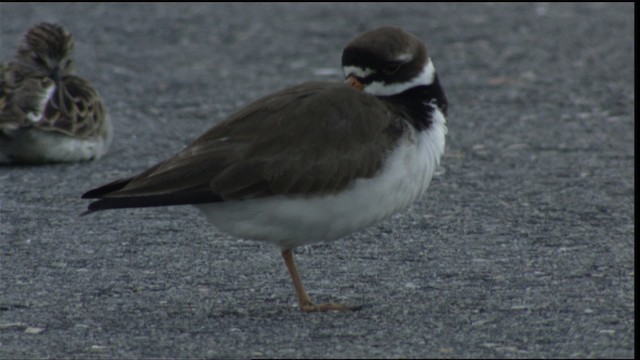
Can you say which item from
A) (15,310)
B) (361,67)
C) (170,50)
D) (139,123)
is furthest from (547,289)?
(170,50)

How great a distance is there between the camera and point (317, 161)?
600cm

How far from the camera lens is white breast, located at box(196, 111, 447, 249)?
592cm

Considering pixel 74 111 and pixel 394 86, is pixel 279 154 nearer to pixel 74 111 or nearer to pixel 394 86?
pixel 394 86

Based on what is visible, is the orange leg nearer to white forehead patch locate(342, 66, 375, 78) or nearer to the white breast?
the white breast

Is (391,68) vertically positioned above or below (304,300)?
above

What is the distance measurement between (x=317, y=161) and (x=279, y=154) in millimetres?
167

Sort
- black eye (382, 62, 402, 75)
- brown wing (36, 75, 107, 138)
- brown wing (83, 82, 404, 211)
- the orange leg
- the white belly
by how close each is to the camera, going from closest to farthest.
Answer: brown wing (83, 82, 404, 211) < the orange leg < black eye (382, 62, 402, 75) < the white belly < brown wing (36, 75, 107, 138)

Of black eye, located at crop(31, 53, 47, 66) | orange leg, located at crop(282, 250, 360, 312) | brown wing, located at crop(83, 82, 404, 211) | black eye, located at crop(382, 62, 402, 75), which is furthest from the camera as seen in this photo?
black eye, located at crop(31, 53, 47, 66)

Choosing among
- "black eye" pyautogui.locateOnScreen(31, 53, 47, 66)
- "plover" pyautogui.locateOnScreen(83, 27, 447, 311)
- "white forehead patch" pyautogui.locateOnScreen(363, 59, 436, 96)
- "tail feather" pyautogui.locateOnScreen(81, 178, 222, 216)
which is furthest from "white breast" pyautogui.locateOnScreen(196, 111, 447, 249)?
Result: "black eye" pyautogui.locateOnScreen(31, 53, 47, 66)

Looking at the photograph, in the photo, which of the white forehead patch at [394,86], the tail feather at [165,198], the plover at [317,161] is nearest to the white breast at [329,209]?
the plover at [317,161]

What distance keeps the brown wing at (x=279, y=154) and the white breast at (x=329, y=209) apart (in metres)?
0.05

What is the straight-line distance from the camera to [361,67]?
621 cm

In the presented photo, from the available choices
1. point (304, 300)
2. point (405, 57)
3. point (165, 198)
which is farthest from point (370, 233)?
point (165, 198)

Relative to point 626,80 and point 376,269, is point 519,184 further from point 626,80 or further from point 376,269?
point 626,80
